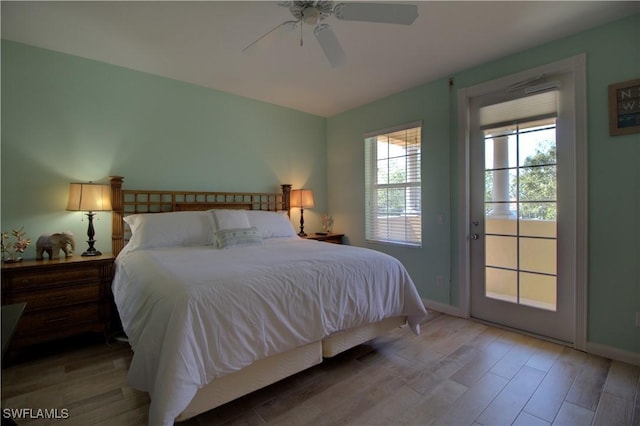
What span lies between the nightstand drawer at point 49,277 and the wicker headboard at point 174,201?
1.36 ft

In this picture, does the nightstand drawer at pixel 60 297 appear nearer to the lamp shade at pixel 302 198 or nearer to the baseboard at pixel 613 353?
the lamp shade at pixel 302 198

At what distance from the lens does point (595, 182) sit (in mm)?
2344

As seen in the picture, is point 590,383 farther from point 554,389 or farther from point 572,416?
point 572,416

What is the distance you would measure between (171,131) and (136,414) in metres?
2.65

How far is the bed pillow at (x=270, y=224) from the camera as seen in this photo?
10.8ft

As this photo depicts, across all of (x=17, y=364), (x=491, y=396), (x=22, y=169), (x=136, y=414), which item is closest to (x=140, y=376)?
(x=136, y=414)

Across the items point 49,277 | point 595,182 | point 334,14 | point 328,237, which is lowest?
point 49,277

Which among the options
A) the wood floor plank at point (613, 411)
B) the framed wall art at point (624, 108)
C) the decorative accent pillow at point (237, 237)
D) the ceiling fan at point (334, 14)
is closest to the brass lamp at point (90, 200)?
the decorative accent pillow at point (237, 237)

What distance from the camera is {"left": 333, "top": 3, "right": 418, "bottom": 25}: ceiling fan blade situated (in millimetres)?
1684

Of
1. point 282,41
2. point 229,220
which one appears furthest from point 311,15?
point 229,220

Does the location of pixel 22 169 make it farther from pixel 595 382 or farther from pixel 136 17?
pixel 595 382

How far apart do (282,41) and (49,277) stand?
8.58 ft

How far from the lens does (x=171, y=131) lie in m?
3.31

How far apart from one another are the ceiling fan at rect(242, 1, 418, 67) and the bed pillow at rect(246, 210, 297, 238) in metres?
1.68
